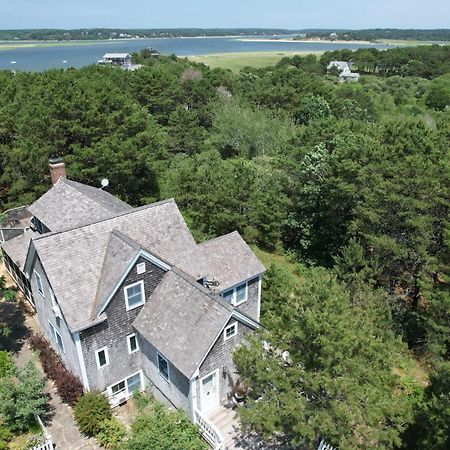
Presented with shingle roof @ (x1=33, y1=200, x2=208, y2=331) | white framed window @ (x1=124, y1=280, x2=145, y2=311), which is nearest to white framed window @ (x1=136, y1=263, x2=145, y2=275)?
white framed window @ (x1=124, y1=280, x2=145, y2=311)

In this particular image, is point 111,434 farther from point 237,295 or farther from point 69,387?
point 237,295

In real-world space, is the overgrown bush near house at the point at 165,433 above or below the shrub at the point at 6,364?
above

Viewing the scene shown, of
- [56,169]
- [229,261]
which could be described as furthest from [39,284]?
[56,169]

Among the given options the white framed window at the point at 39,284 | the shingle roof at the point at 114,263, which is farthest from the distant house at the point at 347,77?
the white framed window at the point at 39,284

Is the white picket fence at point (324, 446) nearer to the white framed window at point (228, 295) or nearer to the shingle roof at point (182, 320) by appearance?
the shingle roof at point (182, 320)

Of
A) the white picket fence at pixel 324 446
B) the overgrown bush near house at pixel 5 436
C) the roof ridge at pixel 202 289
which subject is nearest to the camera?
the white picket fence at pixel 324 446

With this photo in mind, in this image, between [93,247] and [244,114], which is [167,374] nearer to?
[93,247]

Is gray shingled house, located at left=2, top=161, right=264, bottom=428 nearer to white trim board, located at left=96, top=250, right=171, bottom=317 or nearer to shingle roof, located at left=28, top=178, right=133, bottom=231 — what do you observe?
white trim board, located at left=96, top=250, right=171, bottom=317
